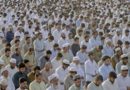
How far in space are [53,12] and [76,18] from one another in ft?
8.04

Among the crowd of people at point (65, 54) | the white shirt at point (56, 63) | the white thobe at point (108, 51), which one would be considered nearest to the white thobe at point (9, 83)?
the crowd of people at point (65, 54)

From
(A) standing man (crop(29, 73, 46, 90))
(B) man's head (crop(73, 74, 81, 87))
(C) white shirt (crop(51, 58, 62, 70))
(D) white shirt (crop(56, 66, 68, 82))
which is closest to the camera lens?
(B) man's head (crop(73, 74, 81, 87))

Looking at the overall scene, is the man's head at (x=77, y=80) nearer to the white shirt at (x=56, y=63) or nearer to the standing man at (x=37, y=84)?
the standing man at (x=37, y=84)

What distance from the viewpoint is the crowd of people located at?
37.9 feet

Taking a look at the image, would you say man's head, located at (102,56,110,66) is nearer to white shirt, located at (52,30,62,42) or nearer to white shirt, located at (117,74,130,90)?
white shirt, located at (117,74,130,90)

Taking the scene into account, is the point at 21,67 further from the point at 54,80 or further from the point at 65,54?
the point at 65,54

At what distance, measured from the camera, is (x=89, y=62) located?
13.5 meters

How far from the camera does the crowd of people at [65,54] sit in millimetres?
11547

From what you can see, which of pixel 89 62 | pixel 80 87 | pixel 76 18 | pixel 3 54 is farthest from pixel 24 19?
pixel 80 87

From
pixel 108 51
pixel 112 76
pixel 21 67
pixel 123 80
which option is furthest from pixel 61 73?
pixel 108 51

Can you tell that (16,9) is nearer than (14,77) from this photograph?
No

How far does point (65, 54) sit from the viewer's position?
14844mm

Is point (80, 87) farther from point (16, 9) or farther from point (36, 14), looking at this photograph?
point (16, 9)

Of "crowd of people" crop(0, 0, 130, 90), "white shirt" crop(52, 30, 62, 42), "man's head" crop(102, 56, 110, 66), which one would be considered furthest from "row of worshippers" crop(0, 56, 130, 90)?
"white shirt" crop(52, 30, 62, 42)
